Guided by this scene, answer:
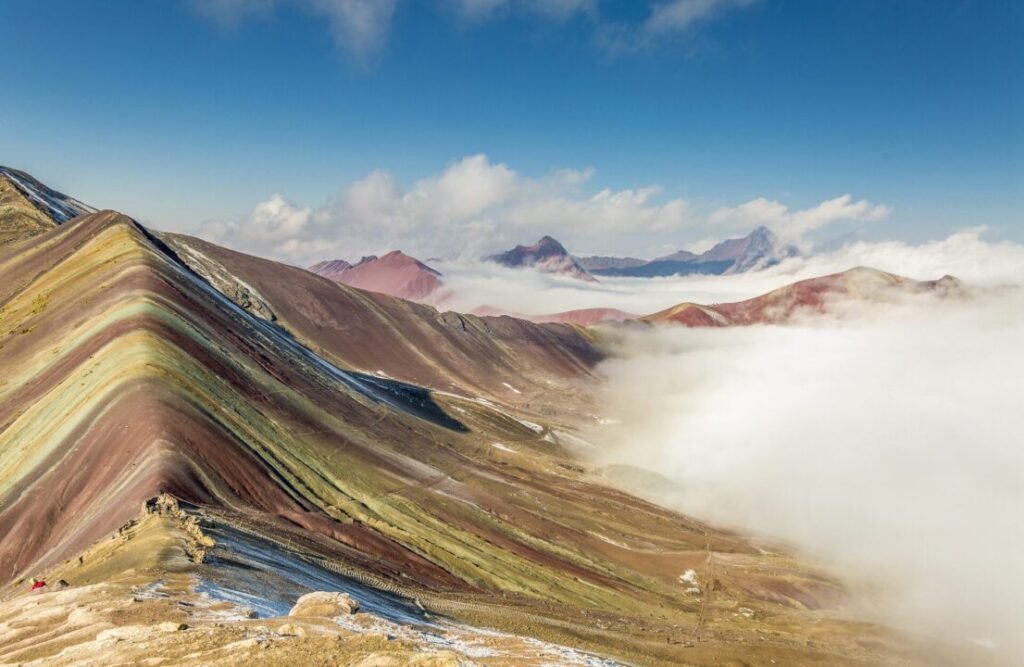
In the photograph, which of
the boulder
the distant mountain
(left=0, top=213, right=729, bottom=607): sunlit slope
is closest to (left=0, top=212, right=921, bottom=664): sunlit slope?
(left=0, top=213, right=729, bottom=607): sunlit slope

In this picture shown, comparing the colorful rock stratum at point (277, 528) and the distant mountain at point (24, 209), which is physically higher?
the distant mountain at point (24, 209)

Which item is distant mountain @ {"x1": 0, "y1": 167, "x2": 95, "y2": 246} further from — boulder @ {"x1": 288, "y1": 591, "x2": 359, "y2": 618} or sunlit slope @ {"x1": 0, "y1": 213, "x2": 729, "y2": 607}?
boulder @ {"x1": 288, "y1": 591, "x2": 359, "y2": 618}

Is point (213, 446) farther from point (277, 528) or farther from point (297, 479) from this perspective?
point (277, 528)

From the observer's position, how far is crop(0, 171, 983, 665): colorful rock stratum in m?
27.4

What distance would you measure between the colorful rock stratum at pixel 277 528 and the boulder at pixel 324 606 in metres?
0.87

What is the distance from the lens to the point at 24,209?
16662 cm

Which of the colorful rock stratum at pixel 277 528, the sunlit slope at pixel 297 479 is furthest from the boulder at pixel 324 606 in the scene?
the sunlit slope at pixel 297 479

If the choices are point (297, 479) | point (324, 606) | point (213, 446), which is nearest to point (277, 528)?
point (213, 446)

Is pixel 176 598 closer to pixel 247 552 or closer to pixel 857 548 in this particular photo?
pixel 247 552

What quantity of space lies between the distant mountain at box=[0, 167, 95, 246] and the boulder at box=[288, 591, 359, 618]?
166m

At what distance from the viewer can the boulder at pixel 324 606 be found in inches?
1140

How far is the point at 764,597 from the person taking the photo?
98438 mm

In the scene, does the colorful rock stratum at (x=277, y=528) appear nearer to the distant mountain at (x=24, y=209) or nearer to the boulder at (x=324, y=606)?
the boulder at (x=324, y=606)

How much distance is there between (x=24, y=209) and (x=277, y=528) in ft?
549
